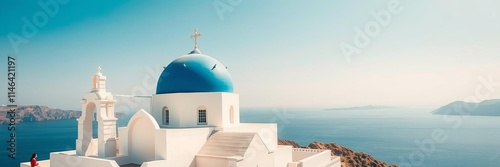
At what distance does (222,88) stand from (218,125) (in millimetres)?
1882

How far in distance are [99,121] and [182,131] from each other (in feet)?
11.9

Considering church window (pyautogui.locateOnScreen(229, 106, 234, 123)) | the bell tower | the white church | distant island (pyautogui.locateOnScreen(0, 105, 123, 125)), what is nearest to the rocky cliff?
the white church

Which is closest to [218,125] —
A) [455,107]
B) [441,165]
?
[441,165]

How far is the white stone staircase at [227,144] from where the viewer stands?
11989 millimetres

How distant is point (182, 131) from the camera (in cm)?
1223

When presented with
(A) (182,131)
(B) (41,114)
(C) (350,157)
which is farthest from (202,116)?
(B) (41,114)

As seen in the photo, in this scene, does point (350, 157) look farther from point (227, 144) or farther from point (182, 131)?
point (182, 131)

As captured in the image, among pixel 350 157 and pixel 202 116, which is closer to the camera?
pixel 202 116

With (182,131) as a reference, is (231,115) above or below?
above

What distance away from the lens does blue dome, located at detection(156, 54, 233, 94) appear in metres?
14.9

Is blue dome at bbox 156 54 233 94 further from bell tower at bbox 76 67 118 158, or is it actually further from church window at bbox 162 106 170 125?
bell tower at bbox 76 67 118 158

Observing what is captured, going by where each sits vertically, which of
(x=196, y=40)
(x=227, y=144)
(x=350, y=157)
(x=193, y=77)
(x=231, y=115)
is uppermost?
(x=196, y=40)

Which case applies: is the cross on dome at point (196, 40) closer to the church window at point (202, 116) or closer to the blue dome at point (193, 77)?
the blue dome at point (193, 77)

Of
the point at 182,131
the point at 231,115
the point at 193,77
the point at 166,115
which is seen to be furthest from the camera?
the point at 231,115
